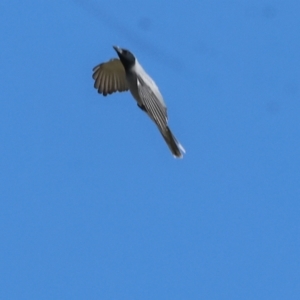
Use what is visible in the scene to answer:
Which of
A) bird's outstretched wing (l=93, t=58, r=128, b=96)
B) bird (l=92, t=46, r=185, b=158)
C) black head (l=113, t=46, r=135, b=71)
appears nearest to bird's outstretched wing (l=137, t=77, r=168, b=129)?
bird (l=92, t=46, r=185, b=158)

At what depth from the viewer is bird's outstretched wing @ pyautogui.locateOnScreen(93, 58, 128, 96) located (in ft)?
56.4

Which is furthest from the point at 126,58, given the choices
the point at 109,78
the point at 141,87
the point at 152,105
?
the point at 109,78

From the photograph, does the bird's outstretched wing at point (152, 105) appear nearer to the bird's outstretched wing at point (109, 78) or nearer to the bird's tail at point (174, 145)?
the bird's tail at point (174, 145)

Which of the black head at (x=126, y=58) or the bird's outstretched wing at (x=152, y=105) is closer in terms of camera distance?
the bird's outstretched wing at (x=152, y=105)

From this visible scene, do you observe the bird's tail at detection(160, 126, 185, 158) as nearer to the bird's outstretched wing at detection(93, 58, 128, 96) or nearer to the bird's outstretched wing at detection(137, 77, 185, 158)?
the bird's outstretched wing at detection(137, 77, 185, 158)

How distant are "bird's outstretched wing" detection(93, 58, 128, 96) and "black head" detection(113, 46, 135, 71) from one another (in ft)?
3.63

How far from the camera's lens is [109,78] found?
17391mm

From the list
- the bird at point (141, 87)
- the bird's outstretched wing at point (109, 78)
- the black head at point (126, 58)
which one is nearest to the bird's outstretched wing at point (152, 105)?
the bird at point (141, 87)

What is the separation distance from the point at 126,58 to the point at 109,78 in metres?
1.53

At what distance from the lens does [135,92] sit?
15.4 meters

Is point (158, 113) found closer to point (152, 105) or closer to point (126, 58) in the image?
point (152, 105)

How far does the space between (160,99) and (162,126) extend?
749 millimetres

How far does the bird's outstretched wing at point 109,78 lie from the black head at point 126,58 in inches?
43.5

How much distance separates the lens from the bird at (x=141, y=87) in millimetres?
14734
